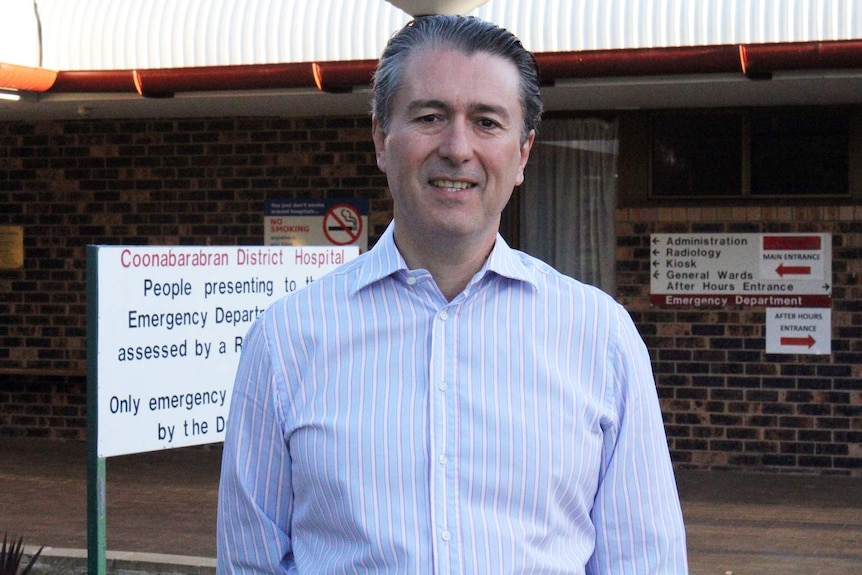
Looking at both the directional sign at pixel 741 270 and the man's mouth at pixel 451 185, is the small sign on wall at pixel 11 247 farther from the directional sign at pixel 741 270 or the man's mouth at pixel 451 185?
the man's mouth at pixel 451 185

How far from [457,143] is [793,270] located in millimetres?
8104

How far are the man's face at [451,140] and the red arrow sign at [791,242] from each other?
7.96m

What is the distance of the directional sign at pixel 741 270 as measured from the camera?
9820mm

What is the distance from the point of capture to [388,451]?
2.17 metres

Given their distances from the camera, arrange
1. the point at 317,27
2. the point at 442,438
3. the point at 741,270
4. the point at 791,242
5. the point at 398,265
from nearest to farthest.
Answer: the point at 442,438, the point at 398,265, the point at 317,27, the point at 791,242, the point at 741,270

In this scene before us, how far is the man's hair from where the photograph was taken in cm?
222

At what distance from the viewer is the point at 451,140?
217cm

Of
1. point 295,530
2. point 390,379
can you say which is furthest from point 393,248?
point 295,530

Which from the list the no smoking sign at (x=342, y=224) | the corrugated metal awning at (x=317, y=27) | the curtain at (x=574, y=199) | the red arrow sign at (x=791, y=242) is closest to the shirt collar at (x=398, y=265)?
the corrugated metal awning at (x=317, y=27)

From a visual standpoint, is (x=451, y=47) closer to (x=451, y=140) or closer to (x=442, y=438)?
(x=451, y=140)

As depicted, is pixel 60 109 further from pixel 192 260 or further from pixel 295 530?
pixel 295 530

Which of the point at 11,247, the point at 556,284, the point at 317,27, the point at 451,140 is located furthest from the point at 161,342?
the point at 11,247

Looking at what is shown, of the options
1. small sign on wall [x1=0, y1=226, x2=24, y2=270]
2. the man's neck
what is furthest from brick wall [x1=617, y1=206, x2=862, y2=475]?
the man's neck

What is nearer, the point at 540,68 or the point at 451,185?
the point at 451,185
